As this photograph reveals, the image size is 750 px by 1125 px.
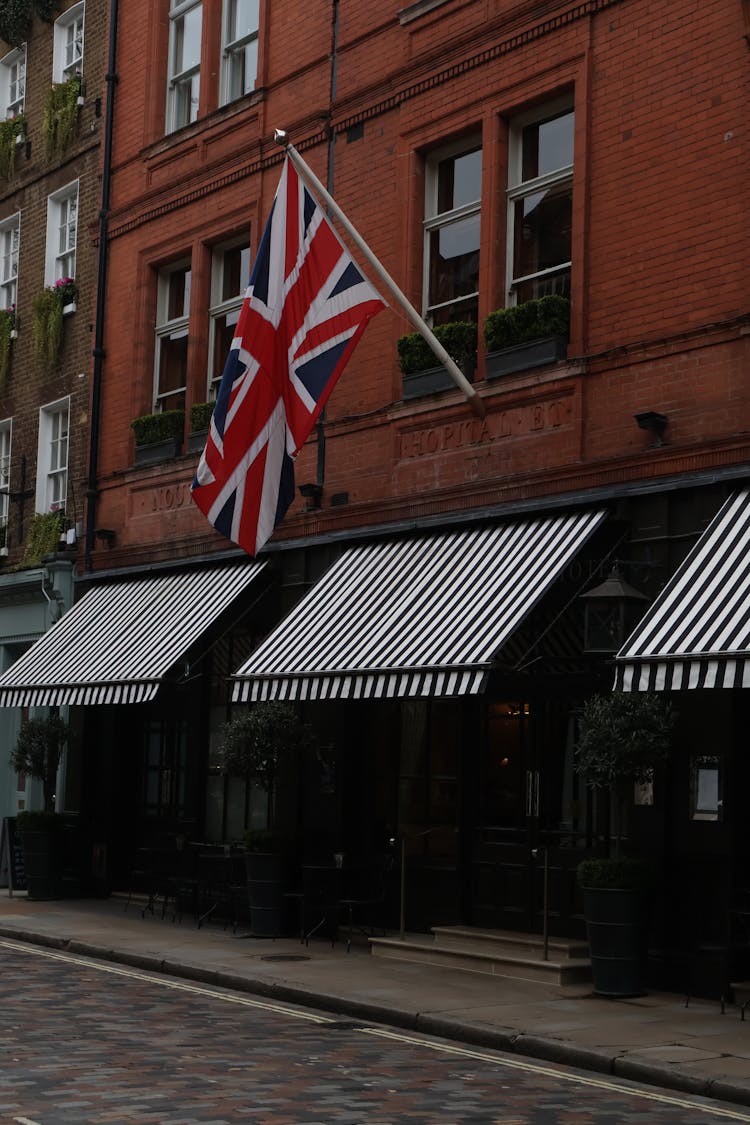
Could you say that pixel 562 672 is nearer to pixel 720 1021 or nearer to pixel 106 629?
pixel 720 1021

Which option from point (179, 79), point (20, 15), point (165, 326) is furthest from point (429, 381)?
point (20, 15)

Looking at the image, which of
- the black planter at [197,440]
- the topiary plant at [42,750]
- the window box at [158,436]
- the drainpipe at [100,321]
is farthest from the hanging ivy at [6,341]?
the topiary plant at [42,750]

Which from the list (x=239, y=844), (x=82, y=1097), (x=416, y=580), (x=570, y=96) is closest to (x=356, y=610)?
(x=416, y=580)

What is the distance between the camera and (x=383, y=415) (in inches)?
666

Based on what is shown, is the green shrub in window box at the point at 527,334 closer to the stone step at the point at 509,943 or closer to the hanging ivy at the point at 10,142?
the stone step at the point at 509,943

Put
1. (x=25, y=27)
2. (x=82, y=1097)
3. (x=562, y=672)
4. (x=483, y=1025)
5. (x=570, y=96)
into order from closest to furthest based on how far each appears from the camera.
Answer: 1. (x=82, y=1097)
2. (x=483, y=1025)
3. (x=562, y=672)
4. (x=570, y=96)
5. (x=25, y=27)

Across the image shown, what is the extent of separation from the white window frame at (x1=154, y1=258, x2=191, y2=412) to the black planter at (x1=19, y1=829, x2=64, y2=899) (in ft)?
19.6

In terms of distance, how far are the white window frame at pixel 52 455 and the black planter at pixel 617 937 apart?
13.2 metres

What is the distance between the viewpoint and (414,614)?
14.6 metres

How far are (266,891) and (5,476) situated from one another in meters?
10.9

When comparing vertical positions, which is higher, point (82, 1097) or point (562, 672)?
point (562, 672)

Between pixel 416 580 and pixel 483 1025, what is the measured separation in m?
5.12

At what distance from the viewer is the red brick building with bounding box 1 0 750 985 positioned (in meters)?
13.4

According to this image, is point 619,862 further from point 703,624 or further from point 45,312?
point 45,312
